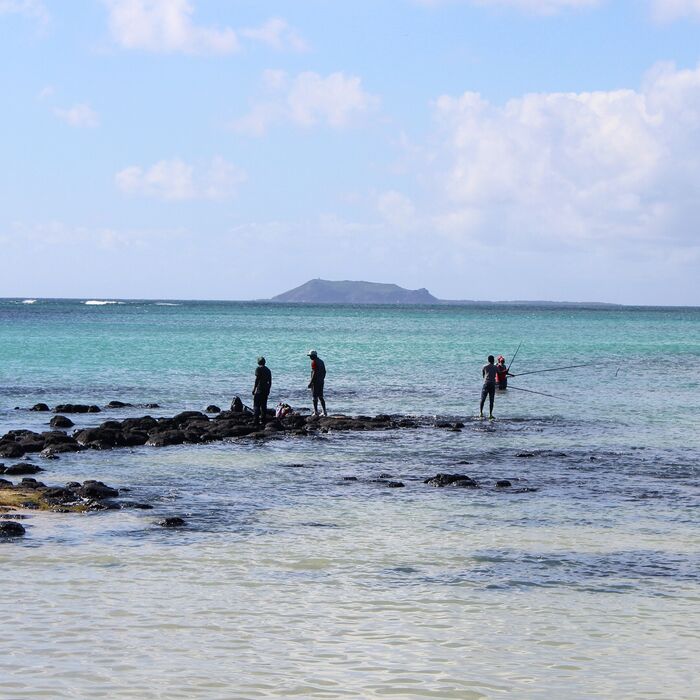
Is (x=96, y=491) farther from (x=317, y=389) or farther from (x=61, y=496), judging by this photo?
(x=317, y=389)

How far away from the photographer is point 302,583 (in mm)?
12820

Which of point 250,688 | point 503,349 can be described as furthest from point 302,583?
point 503,349

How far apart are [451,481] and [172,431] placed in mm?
9179

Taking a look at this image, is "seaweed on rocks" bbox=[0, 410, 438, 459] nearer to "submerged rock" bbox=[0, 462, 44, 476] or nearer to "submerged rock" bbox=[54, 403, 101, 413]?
"submerged rock" bbox=[0, 462, 44, 476]

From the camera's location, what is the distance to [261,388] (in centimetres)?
2942

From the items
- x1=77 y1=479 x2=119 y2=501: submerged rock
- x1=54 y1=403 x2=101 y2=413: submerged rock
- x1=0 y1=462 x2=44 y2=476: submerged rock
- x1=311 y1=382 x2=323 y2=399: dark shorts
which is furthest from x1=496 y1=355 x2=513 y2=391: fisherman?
x1=77 y1=479 x2=119 y2=501: submerged rock

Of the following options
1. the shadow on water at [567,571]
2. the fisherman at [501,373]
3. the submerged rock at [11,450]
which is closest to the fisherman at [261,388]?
the submerged rock at [11,450]

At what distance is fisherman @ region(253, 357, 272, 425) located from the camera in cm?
2919

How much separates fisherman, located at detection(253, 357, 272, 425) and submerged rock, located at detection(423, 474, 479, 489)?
31.8 ft

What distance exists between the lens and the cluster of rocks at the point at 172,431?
24656 millimetres

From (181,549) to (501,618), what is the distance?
195 inches

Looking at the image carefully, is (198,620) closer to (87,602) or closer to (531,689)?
(87,602)

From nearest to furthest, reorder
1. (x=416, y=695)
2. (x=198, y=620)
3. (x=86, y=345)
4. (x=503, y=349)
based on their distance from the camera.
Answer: (x=416, y=695) → (x=198, y=620) → (x=86, y=345) → (x=503, y=349)

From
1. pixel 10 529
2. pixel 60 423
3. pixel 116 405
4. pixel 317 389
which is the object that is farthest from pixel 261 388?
pixel 10 529
